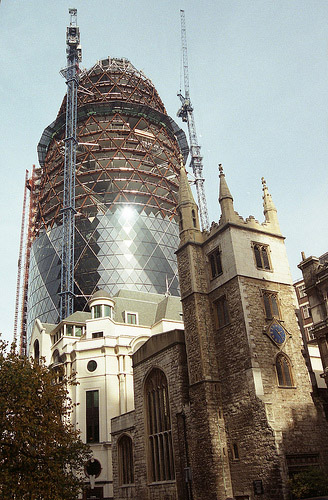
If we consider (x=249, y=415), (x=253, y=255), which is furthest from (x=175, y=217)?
(x=249, y=415)

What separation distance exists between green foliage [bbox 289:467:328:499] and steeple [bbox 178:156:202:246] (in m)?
13.7

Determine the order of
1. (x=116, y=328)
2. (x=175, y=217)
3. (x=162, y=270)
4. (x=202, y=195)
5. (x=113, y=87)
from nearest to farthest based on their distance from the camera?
(x=116, y=328) < (x=162, y=270) < (x=175, y=217) < (x=113, y=87) < (x=202, y=195)

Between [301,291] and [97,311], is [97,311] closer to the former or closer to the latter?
[97,311]

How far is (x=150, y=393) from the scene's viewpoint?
1173 inches

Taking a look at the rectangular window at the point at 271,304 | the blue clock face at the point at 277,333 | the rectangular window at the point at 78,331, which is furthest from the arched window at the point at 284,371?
the rectangular window at the point at 78,331

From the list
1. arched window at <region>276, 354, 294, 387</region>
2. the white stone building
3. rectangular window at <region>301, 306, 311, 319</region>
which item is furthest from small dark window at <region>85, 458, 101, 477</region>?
rectangular window at <region>301, 306, 311, 319</region>

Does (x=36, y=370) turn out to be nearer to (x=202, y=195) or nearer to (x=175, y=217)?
(x=175, y=217)

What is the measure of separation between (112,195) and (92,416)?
2810 centimetres

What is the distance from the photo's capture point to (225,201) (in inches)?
1155

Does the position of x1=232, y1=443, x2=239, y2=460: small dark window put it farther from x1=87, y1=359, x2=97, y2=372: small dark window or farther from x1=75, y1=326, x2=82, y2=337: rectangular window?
x1=75, y1=326, x2=82, y2=337: rectangular window

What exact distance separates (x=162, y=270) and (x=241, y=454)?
111 feet

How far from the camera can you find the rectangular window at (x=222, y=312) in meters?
27.0

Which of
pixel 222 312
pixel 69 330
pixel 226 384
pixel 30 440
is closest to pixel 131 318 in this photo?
pixel 69 330

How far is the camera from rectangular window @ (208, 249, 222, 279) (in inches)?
1117
